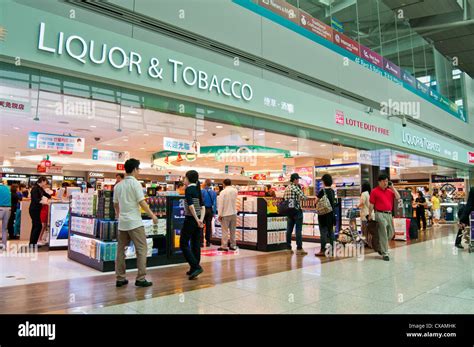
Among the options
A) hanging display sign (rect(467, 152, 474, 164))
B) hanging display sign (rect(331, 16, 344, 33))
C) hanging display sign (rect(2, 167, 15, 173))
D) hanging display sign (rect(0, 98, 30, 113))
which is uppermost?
hanging display sign (rect(331, 16, 344, 33))

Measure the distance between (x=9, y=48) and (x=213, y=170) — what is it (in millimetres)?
19726

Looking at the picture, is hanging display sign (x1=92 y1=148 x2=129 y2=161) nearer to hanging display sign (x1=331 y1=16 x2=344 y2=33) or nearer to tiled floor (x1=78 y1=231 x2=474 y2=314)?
hanging display sign (x1=331 y1=16 x2=344 y2=33)

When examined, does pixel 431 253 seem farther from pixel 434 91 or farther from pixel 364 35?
pixel 434 91

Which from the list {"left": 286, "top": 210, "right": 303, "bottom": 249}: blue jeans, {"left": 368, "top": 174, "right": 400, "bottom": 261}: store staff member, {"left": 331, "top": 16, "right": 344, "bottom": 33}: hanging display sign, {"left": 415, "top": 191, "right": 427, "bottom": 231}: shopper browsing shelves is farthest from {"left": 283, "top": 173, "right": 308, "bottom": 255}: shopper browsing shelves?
{"left": 415, "top": 191, "right": 427, "bottom": 231}: shopper browsing shelves

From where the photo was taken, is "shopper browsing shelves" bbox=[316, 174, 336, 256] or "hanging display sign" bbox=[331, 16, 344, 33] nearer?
"shopper browsing shelves" bbox=[316, 174, 336, 256]

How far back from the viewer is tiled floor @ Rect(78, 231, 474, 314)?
132 inches

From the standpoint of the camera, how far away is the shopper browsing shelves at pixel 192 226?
15.2 feet

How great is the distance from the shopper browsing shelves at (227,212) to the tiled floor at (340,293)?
7.35 feet

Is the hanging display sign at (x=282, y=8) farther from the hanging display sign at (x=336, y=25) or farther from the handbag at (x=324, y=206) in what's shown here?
the handbag at (x=324, y=206)

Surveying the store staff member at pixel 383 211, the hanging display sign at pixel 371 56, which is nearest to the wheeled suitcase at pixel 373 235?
the store staff member at pixel 383 211

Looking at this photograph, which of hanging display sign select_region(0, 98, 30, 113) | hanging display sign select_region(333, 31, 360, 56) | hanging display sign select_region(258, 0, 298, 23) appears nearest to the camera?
hanging display sign select_region(0, 98, 30, 113)

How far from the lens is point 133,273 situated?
5020mm

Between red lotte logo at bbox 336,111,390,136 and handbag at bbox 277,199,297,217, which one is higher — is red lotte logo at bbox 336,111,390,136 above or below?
above
